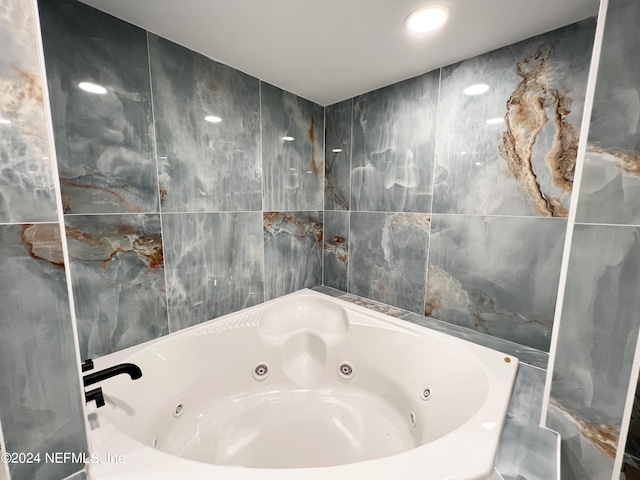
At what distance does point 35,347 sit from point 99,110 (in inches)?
33.5

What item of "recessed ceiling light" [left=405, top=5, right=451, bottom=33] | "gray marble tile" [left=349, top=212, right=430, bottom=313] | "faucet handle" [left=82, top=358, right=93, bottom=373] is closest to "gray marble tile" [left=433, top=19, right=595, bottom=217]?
"gray marble tile" [left=349, top=212, right=430, bottom=313]

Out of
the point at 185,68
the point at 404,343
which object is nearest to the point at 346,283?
the point at 404,343

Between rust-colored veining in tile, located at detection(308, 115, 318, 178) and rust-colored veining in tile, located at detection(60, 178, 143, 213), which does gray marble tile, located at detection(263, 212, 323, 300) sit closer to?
rust-colored veining in tile, located at detection(308, 115, 318, 178)

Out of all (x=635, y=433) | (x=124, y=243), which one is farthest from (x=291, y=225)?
(x=635, y=433)

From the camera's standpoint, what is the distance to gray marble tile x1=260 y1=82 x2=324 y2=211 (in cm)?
149

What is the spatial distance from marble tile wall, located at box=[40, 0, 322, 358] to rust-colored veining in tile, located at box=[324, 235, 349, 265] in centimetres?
39

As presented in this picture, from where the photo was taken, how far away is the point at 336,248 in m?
1.84

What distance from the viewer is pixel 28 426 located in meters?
0.50

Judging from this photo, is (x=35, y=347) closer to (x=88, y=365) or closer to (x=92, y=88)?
(x=88, y=365)

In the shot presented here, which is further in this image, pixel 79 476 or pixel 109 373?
pixel 109 373

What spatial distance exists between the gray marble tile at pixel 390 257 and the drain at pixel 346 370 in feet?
1.48

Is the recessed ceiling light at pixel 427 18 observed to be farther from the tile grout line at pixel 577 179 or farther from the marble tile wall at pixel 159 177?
the marble tile wall at pixel 159 177

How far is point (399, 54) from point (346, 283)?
4.42 ft

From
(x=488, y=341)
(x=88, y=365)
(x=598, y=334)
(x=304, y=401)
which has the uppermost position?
(x=598, y=334)
